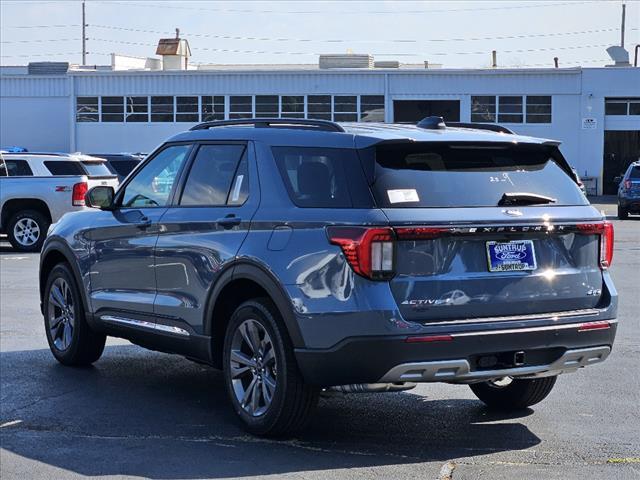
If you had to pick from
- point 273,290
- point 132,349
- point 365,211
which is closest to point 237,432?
point 273,290

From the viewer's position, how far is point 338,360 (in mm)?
6336

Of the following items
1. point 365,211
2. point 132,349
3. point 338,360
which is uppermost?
point 365,211

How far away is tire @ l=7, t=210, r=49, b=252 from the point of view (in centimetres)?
2162

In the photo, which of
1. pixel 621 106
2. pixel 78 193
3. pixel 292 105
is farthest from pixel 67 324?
pixel 621 106

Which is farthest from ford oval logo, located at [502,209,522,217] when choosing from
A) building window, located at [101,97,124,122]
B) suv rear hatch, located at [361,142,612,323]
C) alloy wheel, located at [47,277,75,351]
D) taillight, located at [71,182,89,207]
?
building window, located at [101,97,124,122]

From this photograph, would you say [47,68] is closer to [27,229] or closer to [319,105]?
[319,105]

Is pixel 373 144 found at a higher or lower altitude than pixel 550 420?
higher

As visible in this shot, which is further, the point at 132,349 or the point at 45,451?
the point at 132,349

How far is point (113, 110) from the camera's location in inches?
2137

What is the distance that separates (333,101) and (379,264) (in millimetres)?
46465

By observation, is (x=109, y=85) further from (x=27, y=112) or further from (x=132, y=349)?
(x=132, y=349)

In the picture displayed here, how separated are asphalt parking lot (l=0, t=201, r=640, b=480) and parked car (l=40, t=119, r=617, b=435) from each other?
36cm

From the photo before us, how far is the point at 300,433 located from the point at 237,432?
39cm

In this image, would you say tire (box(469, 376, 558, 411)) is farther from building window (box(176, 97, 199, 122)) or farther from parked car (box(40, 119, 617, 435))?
building window (box(176, 97, 199, 122))
